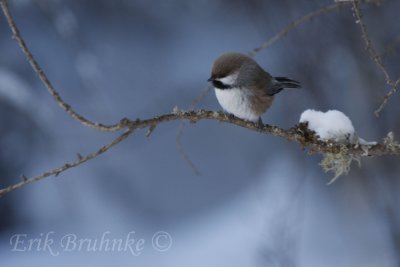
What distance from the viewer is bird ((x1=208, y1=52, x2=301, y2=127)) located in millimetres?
2217

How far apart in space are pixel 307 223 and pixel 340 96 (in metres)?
1.09

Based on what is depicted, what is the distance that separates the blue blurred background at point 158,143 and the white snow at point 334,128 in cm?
218

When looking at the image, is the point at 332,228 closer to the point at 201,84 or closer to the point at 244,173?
the point at 244,173

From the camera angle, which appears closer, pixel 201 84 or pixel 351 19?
pixel 351 19

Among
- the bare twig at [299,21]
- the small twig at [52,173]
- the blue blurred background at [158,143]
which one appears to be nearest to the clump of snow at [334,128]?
the bare twig at [299,21]

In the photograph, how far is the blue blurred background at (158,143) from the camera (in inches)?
154

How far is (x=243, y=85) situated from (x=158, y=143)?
2.02 m

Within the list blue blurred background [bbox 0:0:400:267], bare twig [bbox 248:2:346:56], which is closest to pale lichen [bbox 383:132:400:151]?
bare twig [bbox 248:2:346:56]

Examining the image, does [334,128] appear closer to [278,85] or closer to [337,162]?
[337,162]

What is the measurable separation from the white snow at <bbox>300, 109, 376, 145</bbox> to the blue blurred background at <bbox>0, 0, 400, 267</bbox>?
7.15ft

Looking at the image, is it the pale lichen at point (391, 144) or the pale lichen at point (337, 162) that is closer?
the pale lichen at point (391, 144)

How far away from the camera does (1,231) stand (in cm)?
408

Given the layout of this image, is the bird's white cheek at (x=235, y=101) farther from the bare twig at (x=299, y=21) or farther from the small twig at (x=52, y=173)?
the small twig at (x=52, y=173)

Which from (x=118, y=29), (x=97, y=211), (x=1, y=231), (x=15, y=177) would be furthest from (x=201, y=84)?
(x=1, y=231)
